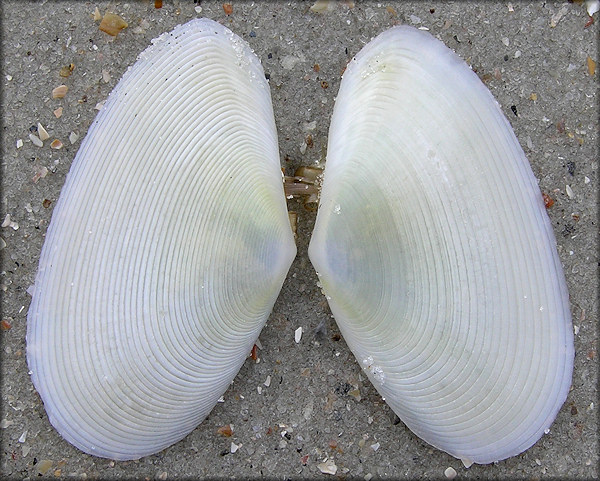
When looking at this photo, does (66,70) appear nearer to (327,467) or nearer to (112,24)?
(112,24)

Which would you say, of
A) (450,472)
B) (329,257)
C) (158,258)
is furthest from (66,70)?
(450,472)

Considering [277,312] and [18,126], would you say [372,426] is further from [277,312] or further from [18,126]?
[18,126]

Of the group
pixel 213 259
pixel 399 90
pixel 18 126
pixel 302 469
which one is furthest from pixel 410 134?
pixel 18 126

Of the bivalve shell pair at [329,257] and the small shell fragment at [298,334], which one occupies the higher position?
the bivalve shell pair at [329,257]

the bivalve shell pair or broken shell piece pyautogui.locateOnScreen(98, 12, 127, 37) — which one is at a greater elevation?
broken shell piece pyautogui.locateOnScreen(98, 12, 127, 37)

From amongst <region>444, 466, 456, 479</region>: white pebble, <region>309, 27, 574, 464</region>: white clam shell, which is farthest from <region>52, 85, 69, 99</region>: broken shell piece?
<region>444, 466, 456, 479</region>: white pebble

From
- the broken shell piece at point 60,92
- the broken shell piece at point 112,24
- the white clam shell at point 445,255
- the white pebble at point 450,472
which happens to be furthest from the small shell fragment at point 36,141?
the white pebble at point 450,472

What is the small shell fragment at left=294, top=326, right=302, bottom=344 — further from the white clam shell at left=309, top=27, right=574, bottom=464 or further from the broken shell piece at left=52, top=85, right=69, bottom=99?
the broken shell piece at left=52, top=85, right=69, bottom=99

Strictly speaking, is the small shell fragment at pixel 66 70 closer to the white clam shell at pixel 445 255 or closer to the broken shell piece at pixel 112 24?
the broken shell piece at pixel 112 24

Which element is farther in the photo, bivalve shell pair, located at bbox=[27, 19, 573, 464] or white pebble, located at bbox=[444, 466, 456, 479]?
white pebble, located at bbox=[444, 466, 456, 479]
